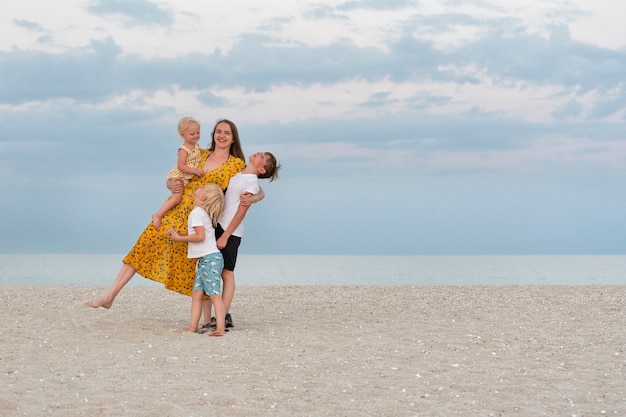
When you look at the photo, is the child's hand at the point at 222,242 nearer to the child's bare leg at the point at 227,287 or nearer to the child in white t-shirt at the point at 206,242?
the child in white t-shirt at the point at 206,242

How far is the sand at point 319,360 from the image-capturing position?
20.6 feet

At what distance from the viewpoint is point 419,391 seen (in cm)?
672

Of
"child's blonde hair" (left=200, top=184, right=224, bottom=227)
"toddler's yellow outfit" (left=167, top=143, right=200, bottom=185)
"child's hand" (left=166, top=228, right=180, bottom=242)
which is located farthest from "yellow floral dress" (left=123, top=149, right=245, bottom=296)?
"child's blonde hair" (left=200, top=184, right=224, bottom=227)

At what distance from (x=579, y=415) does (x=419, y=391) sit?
128cm

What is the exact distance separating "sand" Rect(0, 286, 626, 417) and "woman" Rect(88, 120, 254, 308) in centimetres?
67

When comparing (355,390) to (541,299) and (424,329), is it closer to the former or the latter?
(424,329)

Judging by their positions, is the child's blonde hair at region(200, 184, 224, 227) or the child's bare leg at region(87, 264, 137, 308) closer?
the child's blonde hair at region(200, 184, 224, 227)

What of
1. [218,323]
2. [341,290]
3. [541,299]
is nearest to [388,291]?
[341,290]

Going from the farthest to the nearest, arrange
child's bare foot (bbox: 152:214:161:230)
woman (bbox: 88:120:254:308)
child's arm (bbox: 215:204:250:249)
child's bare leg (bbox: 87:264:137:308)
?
child's bare leg (bbox: 87:264:137:308)
child's bare foot (bbox: 152:214:161:230)
woman (bbox: 88:120:254:308)
child's arm (bbox: 215:204:250:249)

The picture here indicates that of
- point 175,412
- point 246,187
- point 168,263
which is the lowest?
point 175,412

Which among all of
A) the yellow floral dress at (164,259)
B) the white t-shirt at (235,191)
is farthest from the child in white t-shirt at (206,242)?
the yellow floral dress at (164,259)

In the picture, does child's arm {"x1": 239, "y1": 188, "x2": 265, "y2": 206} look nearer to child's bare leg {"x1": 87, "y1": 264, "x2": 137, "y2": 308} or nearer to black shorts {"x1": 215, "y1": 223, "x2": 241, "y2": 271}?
black shorts {"x1": 215, "y1": 223, "x2": 241, "y2": 271}

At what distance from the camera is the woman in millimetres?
9156

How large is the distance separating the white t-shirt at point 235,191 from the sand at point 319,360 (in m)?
1.31
